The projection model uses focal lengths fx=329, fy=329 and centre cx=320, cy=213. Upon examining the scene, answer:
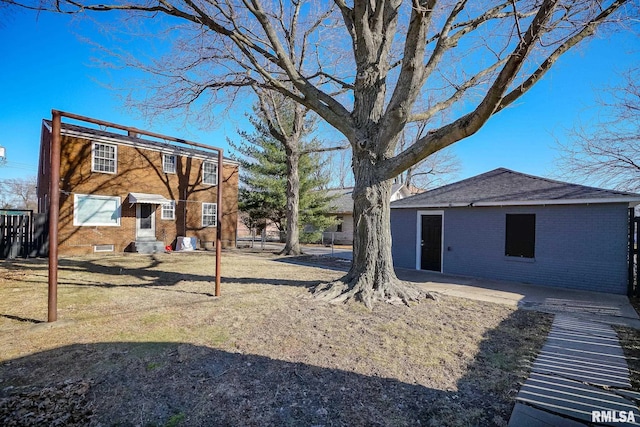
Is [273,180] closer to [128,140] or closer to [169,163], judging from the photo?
[169,163]

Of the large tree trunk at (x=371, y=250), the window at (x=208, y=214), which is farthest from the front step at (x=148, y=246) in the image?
the large tree trunk at (x=371, y=250)

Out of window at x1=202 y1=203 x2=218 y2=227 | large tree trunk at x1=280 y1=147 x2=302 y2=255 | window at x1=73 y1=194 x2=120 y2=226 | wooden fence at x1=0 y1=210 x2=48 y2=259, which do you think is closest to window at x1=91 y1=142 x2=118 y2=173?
window at x1=73 y1=194 x2=120 y2=226

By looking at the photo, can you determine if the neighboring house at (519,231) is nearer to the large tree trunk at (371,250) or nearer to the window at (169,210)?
the large tree trunk at (371,250)

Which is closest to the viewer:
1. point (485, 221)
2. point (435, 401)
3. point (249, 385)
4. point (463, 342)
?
point (435, 401)

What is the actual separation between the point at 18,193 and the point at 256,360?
1846 inches

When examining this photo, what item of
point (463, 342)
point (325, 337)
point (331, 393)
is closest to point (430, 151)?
point (463, 342)

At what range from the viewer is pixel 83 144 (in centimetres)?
1435

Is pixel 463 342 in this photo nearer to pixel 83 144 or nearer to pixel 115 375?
pixel 115 375

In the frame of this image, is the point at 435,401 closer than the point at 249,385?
Yes

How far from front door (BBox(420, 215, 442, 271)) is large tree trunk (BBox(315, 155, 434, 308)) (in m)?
4.75

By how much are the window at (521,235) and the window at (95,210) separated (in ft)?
52.6

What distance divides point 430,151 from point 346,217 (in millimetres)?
21539

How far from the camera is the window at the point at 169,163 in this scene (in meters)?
17.2

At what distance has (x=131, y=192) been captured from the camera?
15.8 m
